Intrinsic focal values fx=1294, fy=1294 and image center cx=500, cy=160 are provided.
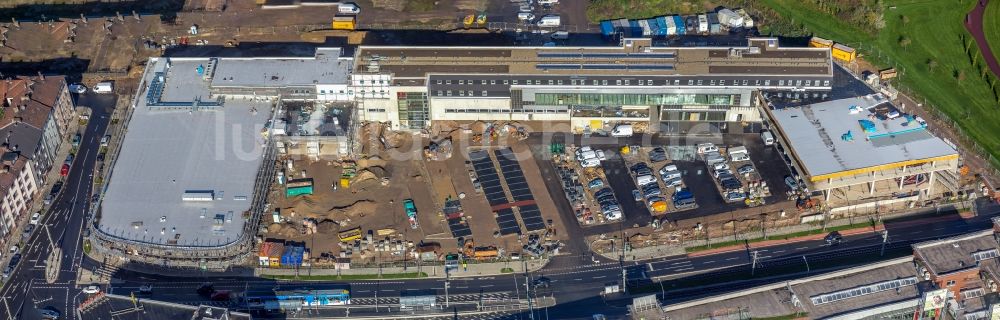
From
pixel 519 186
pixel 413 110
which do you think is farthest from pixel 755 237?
pixel 413 110

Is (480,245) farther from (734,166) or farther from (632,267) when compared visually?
(734,166)

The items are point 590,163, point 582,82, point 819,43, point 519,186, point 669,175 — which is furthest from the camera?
point 819,43

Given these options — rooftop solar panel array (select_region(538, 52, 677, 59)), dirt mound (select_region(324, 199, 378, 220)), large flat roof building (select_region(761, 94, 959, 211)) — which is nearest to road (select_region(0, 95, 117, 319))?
dirt mound (select_region(324, 199, 378, 220))

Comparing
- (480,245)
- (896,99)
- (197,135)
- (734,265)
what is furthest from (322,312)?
(896,99)

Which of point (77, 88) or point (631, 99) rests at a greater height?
point (77, 88)

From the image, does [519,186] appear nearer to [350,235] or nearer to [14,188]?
[350,235]

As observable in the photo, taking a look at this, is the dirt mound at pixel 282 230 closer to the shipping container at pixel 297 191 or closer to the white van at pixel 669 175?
the shipping container at pixel 297 191
